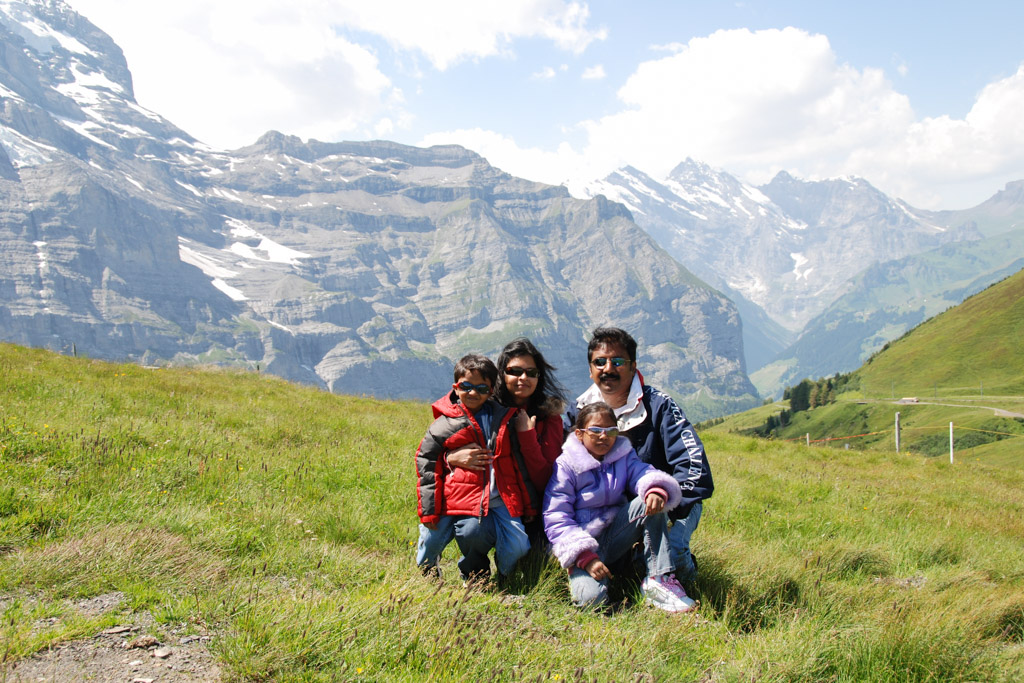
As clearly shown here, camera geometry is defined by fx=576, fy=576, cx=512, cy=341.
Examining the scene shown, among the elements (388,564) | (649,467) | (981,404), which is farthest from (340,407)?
(981,404)

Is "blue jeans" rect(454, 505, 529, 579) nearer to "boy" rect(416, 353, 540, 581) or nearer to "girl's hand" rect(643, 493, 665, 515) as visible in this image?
"boy" rect(416, 353, 540, 581)

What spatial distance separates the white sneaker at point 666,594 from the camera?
5070mm

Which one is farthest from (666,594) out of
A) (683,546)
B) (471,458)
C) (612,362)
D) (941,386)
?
(941,386)

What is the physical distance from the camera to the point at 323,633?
145 inches

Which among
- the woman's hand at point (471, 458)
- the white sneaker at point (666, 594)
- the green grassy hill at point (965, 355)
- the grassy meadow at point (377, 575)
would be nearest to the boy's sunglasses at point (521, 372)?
the woman's hand at point (471, 458)

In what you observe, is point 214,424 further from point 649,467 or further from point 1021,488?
point 1021,488

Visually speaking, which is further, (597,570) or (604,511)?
(604,511)

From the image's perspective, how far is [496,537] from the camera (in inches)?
224

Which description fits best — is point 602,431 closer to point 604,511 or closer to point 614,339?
point 604,511

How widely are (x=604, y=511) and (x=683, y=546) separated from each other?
812 millimetres

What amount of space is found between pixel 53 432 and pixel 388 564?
523 centimetres

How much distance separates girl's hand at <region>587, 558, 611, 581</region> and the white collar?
1437 millimetres

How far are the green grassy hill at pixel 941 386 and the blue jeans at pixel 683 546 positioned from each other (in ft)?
296

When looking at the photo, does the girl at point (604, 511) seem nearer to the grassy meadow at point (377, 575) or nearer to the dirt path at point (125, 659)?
the grassy meadow at point (377, 575)
